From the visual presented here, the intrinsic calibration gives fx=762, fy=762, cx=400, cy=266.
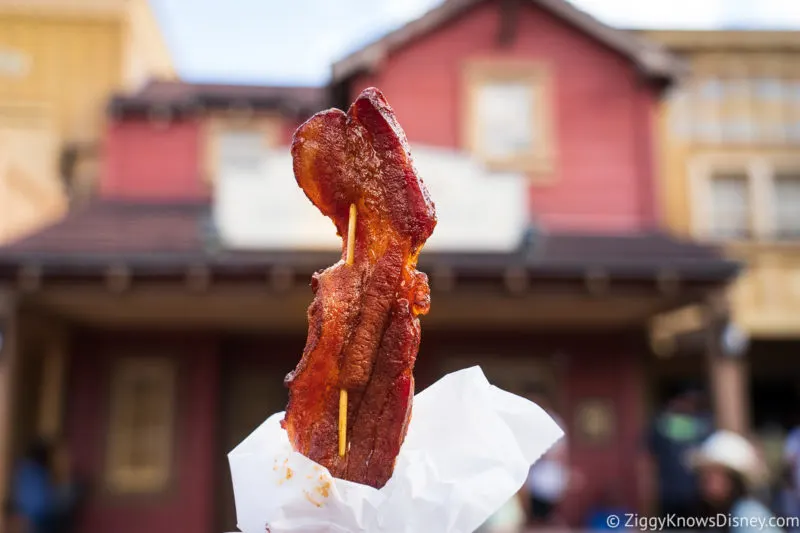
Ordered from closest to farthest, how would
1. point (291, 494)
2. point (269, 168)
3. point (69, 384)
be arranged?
point (291, 494) < point (269, 168) < point (69, 384)

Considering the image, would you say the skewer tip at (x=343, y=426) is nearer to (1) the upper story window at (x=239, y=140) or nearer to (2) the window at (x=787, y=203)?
(1) the upper story window at (x=239, y=140)

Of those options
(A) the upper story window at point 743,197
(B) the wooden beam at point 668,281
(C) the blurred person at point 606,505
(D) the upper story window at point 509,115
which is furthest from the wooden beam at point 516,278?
(A) the upper story window at point 743,197

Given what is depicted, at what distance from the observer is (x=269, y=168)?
873 cm

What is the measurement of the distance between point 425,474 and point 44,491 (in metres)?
8.72

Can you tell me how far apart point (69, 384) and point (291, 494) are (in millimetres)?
10326

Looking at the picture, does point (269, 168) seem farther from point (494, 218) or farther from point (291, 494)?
point (291, 494)

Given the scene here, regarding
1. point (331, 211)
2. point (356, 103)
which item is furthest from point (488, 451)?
point (356, 103)

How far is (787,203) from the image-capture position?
44.7 feet

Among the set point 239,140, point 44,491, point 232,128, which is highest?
point 232,128

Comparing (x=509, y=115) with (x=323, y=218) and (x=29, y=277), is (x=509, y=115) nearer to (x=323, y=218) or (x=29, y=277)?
(x=323, y=218)

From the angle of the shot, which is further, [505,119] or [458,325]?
[505,119]

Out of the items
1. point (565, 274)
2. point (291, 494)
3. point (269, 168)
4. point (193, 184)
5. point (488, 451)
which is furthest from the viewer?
point (193, 184)

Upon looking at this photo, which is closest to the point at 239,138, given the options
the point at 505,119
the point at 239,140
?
the point at 239,140

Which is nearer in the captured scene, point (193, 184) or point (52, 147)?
point (193, 184)
